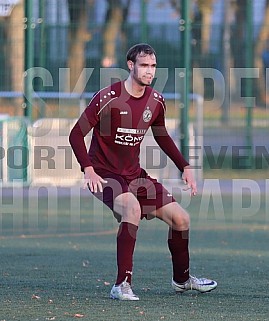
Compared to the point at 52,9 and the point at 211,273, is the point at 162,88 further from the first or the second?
the point at 211,273

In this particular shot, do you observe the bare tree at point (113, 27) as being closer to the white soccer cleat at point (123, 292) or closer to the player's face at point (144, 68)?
the player's face at point (144, 68)

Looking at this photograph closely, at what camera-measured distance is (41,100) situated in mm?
17438

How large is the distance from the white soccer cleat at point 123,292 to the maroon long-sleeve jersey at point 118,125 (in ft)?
2.53

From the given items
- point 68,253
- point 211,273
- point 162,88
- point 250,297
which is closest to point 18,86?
point 162,88

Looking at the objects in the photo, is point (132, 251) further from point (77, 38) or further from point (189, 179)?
point (77, 38)

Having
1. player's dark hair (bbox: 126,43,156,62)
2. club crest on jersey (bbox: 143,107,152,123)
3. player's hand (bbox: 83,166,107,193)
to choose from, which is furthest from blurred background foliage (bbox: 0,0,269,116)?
player's hand (bbox: 83,166,107,193)

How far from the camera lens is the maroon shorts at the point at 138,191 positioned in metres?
6.95

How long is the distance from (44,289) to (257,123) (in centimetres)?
1156

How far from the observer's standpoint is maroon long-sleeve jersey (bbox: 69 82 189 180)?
6.95m

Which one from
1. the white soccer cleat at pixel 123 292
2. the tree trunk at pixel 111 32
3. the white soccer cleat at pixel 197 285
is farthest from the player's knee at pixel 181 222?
the tree trunk at pixel 111 32

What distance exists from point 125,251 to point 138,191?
45 cm

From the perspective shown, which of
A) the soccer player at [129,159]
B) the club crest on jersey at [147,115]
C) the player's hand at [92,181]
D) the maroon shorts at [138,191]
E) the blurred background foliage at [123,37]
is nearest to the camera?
the player's hand at [92,181]

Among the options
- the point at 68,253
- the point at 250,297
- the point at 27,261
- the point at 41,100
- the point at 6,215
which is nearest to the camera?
the point at 250,297

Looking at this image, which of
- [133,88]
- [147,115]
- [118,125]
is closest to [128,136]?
[118,125]
